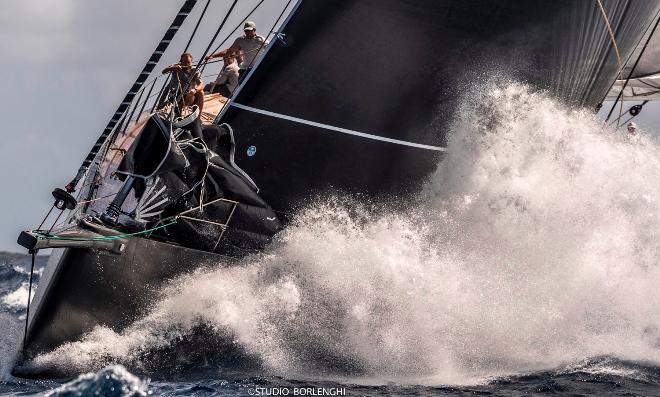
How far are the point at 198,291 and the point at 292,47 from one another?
2.03 meters

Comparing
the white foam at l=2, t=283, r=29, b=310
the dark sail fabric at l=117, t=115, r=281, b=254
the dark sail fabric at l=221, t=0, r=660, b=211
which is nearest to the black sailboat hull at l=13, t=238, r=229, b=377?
the dark sail fabric at l=117, t=115, r=281, b=254

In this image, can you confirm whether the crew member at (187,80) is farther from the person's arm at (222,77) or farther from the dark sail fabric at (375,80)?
the person's arm at (222,77)

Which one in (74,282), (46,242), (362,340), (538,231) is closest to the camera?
(46,242)

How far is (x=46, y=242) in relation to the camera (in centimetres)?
627

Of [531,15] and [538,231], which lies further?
[538,231]

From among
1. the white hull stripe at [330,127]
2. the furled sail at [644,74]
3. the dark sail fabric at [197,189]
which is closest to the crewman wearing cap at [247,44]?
the white hull stripe at [330,127]

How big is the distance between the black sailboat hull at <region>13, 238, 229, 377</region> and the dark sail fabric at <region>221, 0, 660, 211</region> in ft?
3.59

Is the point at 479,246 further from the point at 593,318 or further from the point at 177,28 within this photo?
the point at 177,28

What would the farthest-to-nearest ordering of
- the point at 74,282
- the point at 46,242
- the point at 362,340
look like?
the point at 362,340
the point at 74,282
the point at 46,242

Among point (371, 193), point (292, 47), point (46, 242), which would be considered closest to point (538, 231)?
point (371, 193)

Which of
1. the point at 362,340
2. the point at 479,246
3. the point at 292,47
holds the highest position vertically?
the point at 292,47

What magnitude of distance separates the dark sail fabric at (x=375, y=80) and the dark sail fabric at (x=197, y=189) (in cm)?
19

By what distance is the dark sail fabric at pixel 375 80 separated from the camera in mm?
6988

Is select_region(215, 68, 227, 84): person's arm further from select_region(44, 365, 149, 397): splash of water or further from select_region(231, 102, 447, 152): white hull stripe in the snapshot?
select_region(44, 365, 149, 397): splash of water
